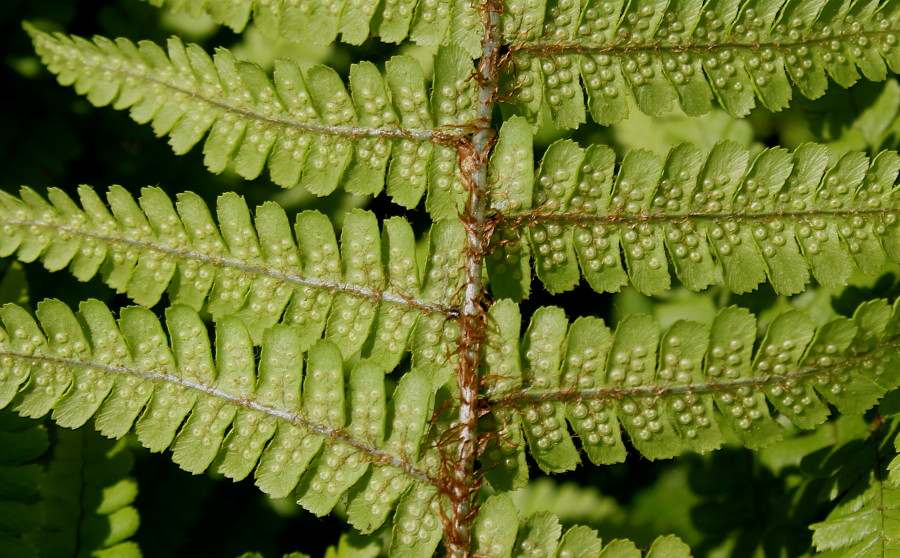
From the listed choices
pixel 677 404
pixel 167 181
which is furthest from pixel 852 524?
pixel 167 181

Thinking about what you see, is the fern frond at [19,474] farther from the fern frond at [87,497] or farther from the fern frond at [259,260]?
the fern frond at [259,260]

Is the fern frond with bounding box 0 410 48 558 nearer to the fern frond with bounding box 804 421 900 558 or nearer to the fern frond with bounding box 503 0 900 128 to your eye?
the fern frond with bounding box 503 0 900 128

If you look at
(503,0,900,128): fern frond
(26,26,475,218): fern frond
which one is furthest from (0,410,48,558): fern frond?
(503,0,900,128): fern frond

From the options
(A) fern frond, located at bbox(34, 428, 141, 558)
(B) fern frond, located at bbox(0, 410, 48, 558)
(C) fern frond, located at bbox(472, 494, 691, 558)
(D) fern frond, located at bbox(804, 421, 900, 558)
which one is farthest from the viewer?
(A) fern frond, located at bbox(34, 428, 141, 558)

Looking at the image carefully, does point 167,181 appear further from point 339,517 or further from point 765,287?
point 765,287

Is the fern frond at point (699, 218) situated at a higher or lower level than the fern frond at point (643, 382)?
higher

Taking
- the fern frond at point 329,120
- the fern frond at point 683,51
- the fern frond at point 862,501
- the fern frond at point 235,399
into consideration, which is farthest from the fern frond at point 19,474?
the fern frond at point 862,501
